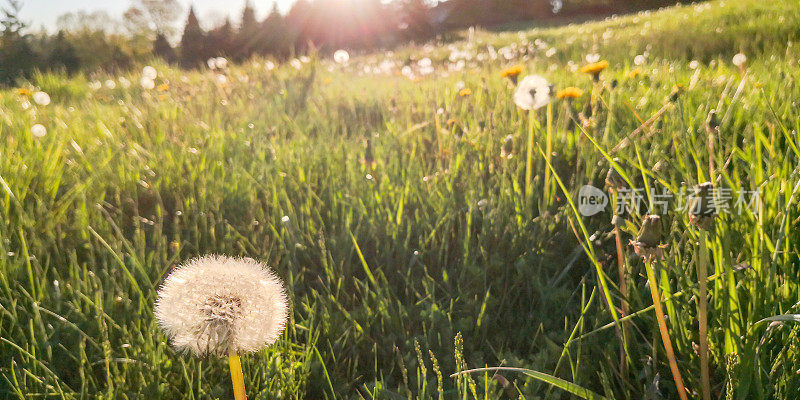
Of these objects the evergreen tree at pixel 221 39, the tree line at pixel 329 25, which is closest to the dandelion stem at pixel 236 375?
the tree line at pixel 329 25

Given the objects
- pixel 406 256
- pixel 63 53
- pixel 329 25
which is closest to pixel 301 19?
pixel 329 25

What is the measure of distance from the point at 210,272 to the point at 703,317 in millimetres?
829

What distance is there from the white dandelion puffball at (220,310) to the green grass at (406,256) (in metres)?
0.17

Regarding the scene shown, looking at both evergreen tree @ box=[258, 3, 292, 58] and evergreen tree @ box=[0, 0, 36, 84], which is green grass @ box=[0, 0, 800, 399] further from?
evergreen tree @ box=[258, 3, 292, 58]

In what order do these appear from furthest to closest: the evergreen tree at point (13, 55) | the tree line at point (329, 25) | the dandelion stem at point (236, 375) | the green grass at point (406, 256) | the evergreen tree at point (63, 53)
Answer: the tree line at point (329, 25)
the evergreen tree at point (63, 53)
the evergreen tree at point (13, 55)
the green grass at point (406, 256)
the dandelion stem at point (236, 375)

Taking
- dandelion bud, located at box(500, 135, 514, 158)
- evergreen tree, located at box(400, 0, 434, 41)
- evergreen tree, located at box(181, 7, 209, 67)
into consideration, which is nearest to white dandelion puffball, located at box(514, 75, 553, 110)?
dandelion bud, located at box(500, 135, 514, 158)

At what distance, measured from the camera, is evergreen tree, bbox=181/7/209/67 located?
30406 millimetres

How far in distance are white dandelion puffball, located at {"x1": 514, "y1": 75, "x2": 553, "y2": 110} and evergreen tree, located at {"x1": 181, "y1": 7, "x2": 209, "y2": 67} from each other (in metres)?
31.4

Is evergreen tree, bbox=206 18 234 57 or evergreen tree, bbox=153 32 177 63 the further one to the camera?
evergreen tree, bbox=153 32 177 63

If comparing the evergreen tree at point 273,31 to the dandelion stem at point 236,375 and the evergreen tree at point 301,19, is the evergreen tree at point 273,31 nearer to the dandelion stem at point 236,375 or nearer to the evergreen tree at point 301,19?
the evergreen tree at point 301,19

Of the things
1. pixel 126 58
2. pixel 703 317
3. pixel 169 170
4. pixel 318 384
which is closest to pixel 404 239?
pixel 318 384

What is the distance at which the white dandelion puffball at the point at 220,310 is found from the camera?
803mm

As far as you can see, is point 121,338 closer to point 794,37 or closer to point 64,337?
point 64,337

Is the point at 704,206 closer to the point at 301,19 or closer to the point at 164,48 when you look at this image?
the point at 301,19
